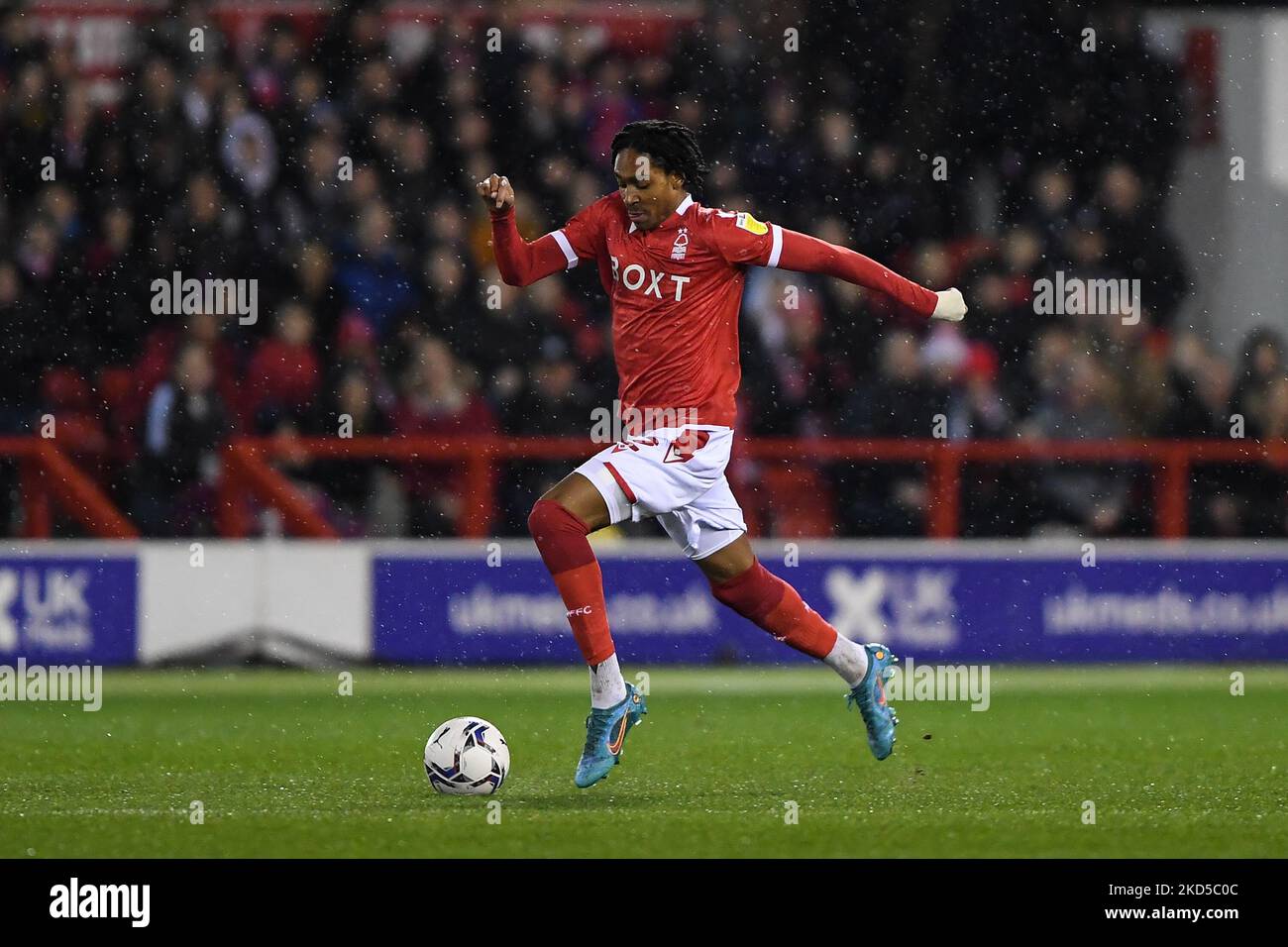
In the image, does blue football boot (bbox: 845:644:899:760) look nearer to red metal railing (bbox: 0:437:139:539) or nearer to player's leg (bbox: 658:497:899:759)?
player's leg (bbox: 658:497:899:759)

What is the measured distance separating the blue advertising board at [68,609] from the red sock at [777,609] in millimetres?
5634

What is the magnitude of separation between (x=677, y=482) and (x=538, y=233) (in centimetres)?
641

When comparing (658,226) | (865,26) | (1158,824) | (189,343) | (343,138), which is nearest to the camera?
(1158,824)

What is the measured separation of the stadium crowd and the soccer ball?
5592 millimetres

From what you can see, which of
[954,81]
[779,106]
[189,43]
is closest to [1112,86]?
[954,81]

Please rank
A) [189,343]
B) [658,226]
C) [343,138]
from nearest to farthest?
[658,226] → [189,343] → [343,138]

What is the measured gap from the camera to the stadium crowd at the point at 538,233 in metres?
12.5

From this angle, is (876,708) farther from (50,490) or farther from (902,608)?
(50,490)

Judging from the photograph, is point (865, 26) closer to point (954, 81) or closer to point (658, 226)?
point (954, 81)

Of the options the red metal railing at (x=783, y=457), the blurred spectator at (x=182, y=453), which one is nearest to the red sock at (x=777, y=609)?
the red metal railing at (x=783, y=457)

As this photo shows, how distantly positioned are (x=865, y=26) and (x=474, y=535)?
4.52 meters

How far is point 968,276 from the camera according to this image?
13.6 m

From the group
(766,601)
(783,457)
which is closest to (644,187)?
(766,601)

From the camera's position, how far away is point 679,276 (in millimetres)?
7309
